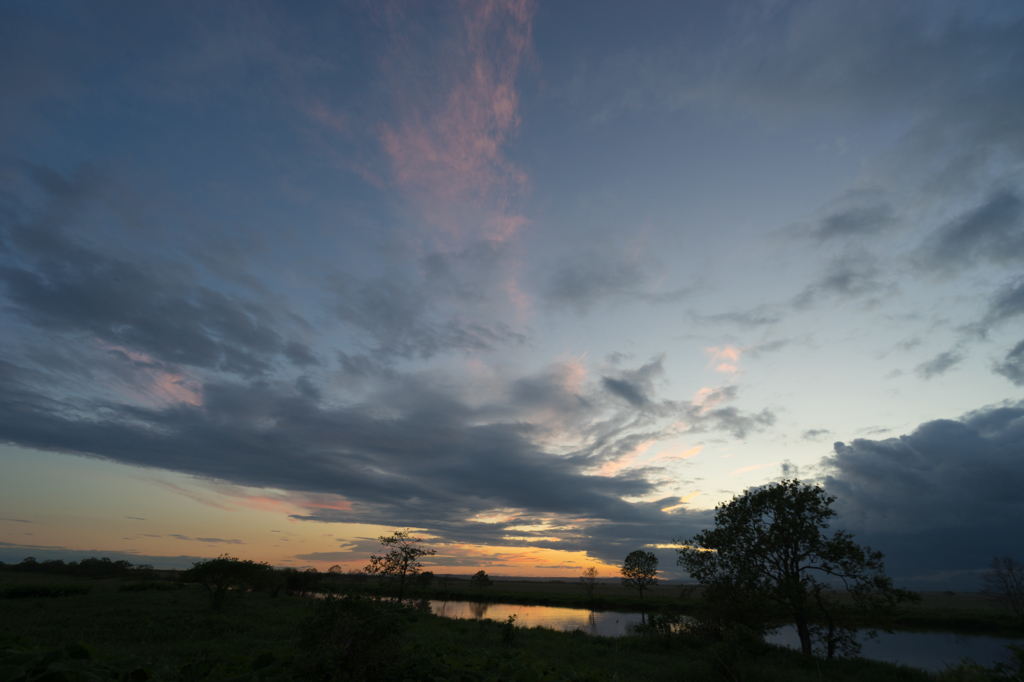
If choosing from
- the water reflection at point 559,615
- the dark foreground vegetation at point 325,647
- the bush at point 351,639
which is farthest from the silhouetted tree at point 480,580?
the bush at point 351,639

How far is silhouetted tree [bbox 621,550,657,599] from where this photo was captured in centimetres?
7838

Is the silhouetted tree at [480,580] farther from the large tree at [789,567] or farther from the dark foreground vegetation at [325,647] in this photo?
the large tree at [789,567]

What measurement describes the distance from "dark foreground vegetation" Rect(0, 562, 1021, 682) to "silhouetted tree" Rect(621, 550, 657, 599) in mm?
51385

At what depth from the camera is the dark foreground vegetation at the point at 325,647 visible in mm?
5383

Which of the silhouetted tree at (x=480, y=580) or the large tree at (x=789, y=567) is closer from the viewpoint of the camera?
the large tree at (x=789, y=567)

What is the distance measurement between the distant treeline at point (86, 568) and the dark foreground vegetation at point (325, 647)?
31.1 metres

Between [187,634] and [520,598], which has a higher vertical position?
[187,634]

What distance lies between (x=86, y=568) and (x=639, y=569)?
94706 millimetres

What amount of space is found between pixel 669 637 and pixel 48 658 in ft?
102

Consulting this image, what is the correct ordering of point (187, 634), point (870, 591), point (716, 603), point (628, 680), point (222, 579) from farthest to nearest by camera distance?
point (222, 579)
point (716, 603)
point (870, 591)
point (187, 634)
point (628, 680)

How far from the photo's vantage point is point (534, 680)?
6641mm

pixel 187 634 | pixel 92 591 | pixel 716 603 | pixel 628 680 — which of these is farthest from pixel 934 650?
pixel 92 591

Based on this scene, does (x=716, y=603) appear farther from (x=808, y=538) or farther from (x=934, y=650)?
(x=934, y=650)

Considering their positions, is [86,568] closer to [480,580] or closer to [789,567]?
[480,580]
